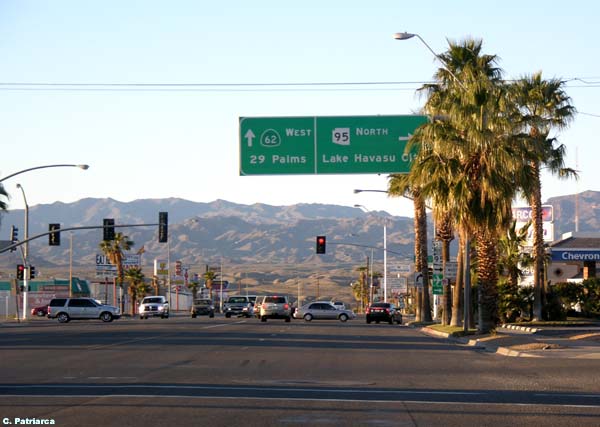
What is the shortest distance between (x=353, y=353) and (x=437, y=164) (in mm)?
13063

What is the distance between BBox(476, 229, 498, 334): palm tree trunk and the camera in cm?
4116

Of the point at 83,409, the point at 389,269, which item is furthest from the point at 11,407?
the point at 389,269

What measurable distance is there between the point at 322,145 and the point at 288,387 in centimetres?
2167

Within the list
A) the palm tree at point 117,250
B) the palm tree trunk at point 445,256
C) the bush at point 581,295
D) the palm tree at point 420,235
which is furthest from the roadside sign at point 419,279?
the palm tree at point 117,250

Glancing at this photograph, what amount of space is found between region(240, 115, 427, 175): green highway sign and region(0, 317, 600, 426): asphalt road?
966cm

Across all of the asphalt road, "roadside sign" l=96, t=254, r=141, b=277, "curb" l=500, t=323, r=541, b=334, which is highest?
"roadside sign" l=96, t=254, r=141, b=277

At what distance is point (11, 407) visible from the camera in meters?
14.7

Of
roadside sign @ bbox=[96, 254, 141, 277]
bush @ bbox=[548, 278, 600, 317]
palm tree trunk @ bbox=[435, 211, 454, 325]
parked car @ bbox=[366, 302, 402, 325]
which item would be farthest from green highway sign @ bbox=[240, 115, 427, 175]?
roadside sign @ bbox=[96, 254, 141, 277]

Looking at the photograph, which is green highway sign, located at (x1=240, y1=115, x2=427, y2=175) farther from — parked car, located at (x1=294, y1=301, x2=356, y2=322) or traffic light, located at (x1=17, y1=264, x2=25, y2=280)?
traffic light, located at (x1=17, y1=264, x2=25, y2=280)

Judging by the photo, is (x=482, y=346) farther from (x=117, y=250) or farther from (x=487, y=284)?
(x=117, y=250)

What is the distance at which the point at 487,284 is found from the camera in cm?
4172

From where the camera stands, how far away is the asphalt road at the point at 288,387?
46.1 ft

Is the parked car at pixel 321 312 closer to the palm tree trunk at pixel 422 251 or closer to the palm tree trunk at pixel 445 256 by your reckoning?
the palm tree trunk at pixel 422 251

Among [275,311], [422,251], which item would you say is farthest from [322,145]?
[275,311]
